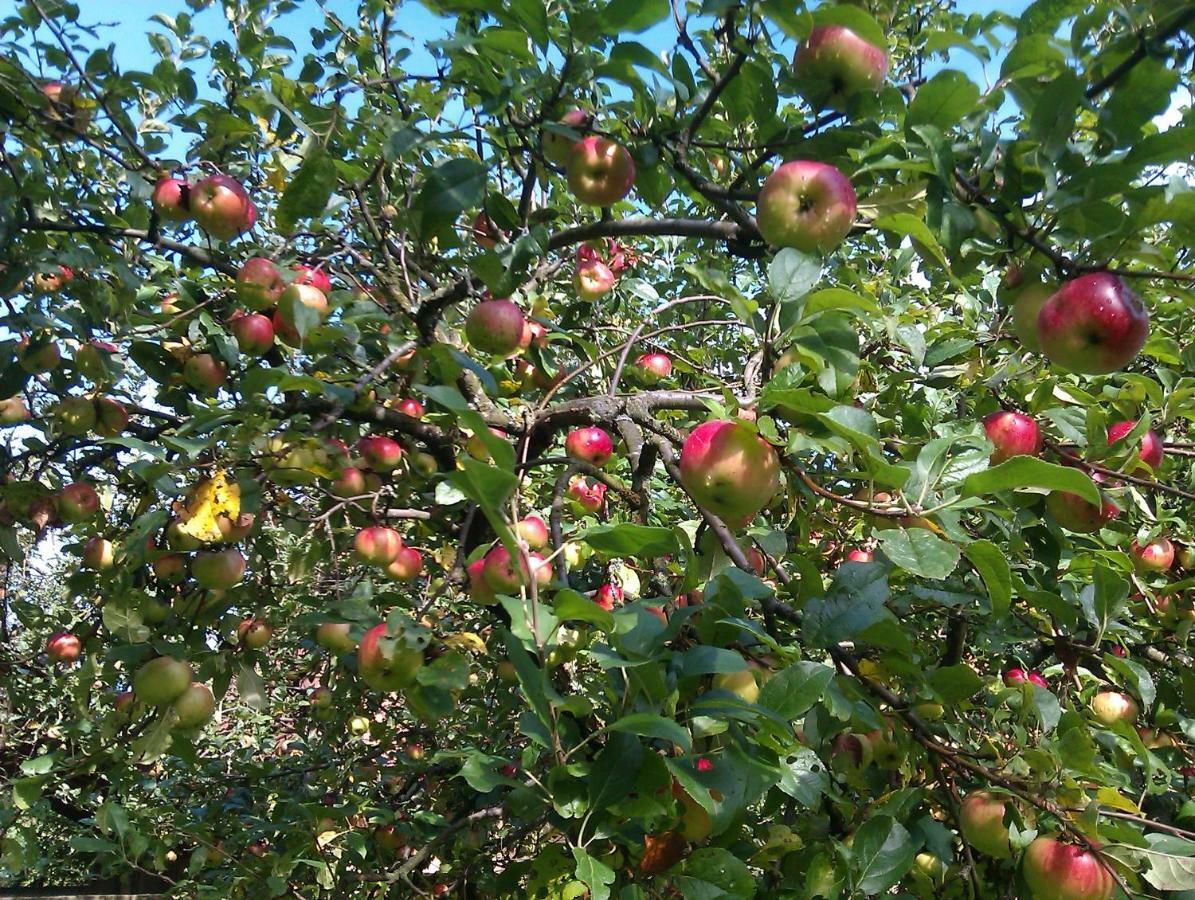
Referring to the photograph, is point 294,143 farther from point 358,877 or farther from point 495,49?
point 358,877

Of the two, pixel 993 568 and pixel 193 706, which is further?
pixel 193 706

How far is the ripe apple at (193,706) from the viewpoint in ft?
4.91

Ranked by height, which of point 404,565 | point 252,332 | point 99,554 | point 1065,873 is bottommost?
point 1065,873

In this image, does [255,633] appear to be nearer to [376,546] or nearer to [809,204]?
[376,546]

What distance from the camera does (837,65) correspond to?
1.10 metres

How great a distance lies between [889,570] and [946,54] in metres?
2.84

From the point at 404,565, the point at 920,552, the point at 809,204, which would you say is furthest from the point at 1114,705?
the point at 404,565

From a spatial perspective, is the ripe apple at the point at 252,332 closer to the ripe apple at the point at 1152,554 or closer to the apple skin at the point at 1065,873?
the apple skin at the point at 1065,873

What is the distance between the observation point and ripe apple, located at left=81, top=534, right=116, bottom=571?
5.99 feet

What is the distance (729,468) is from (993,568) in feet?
1.03

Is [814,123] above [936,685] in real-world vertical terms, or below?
above

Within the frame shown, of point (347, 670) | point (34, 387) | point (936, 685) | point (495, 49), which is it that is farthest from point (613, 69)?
point (34, 387)

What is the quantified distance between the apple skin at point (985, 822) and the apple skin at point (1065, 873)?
0.14 ft

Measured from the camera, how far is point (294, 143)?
8.00ft
